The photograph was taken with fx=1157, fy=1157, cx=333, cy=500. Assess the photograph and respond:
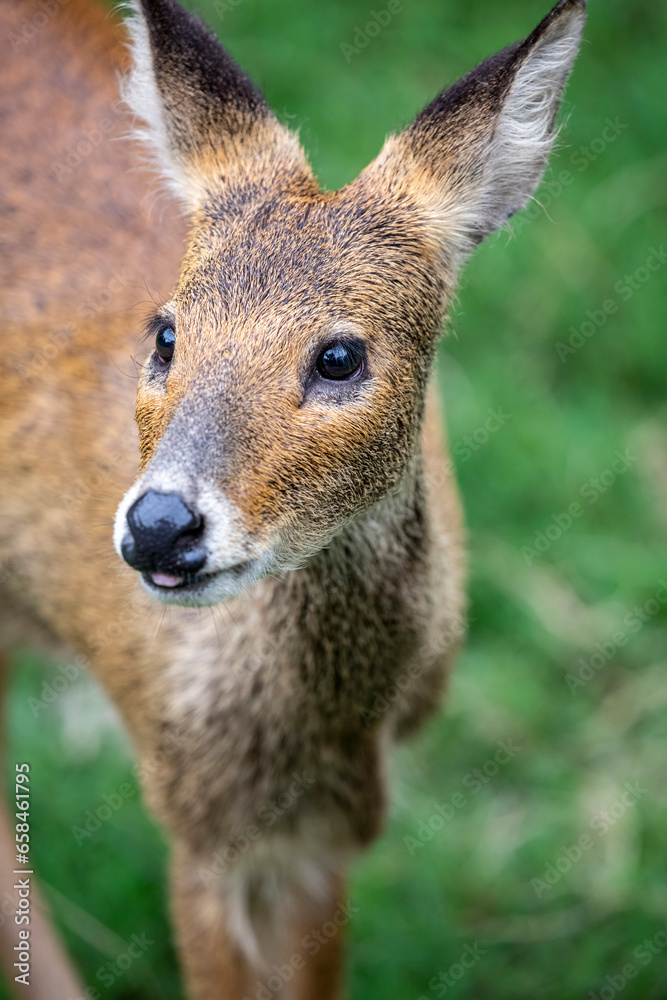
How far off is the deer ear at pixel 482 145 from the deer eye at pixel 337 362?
0.57m

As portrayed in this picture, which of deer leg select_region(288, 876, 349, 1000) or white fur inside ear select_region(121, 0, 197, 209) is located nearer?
white fur inside ear select_region(121, 0, 197, 209)

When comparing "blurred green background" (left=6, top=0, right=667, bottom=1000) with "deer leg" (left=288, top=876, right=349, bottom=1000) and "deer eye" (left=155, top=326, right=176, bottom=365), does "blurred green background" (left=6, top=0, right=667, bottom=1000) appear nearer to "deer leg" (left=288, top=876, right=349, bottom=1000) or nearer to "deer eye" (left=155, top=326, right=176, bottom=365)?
"deer leg" (left=288, top=876, right=349, bottom=1000)

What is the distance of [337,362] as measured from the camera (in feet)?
9.72

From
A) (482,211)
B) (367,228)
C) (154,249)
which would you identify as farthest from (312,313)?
(154,249)

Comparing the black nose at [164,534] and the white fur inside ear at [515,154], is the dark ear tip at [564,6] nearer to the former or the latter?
the white fur inside ear at [515,154]

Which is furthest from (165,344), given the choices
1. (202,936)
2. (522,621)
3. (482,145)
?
(522,621)

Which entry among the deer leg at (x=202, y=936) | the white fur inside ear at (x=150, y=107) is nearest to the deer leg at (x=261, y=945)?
the deer leg at (x=202, y=936)

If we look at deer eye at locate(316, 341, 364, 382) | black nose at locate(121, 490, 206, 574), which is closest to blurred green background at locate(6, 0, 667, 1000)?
deer eye at locate(316, 341, 364, 382)

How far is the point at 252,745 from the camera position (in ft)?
12.3

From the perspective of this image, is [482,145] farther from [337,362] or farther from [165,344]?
[165,344]

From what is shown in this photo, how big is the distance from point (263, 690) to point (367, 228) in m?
1.47

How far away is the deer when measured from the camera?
9.47ft

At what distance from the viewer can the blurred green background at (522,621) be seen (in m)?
5.00

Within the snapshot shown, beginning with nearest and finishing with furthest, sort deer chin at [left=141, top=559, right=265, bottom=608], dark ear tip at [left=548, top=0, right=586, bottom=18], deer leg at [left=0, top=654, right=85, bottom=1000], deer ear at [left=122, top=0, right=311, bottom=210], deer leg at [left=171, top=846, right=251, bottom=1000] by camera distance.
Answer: deer chin at [left=141, top=559, right=265, bottom=608]
dark ear tip at [left=548, top=0, right=586, bottom=18]
deer ear at [left=122, top=0, right=311, bottom=210]
deer leg at [left=171, top=846, right=251, bottom=1000]
deer leg at [left=0, top=654, right=85, bottom=1000]
